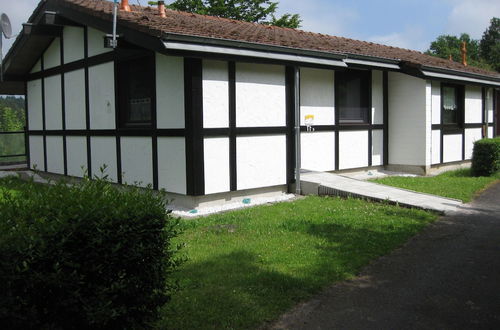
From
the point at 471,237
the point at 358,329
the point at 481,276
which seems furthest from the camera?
the point at 471,237

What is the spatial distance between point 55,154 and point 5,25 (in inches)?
146

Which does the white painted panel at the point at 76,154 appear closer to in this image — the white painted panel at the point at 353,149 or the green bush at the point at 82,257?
the white painted panel at the point at 353,149

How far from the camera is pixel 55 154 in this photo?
1413 cm

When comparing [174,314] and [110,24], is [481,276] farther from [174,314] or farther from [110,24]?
[110,24]

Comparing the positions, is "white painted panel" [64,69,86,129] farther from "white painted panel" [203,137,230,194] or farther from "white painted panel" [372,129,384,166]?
"white painted panel" [372,129,384,166]

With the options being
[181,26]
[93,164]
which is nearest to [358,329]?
[181,26]

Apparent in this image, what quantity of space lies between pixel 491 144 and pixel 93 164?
10069 millimetres

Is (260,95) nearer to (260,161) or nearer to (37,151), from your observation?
(260,161)

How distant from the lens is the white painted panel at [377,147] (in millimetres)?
13797

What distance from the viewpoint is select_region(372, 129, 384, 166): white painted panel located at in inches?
543

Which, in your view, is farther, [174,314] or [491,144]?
[491,144]

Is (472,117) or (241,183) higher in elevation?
(472,117)

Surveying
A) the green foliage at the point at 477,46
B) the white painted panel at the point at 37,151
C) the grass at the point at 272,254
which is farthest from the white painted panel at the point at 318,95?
the green foliage at the point at 477,46

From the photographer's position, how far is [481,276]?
5.36 m
